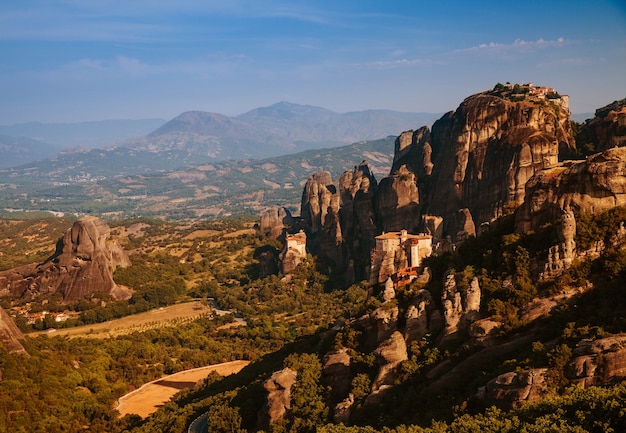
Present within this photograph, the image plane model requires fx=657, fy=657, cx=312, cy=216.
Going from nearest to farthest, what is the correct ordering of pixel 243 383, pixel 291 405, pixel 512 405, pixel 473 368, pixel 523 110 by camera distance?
pixel 512 405 → pixel 473 368 → pixel 291 405 → pixel 243 383 → pixel 523 110

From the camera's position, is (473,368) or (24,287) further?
(24,287)

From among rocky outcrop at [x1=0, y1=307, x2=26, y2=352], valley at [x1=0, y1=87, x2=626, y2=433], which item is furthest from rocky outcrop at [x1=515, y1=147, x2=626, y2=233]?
rocky outcrop at [x1=0, y1=307, x2=26, y2=352]

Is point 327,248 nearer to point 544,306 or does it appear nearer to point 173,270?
point 173,270

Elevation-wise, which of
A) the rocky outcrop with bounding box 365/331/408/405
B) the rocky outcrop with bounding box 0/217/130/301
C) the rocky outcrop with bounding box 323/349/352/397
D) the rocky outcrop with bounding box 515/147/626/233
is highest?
the rocky outcrop with bounding box 515/147/626/233

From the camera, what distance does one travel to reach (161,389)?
59.3m

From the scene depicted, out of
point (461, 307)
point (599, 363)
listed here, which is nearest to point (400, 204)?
point (461, 307)

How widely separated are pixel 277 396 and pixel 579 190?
1797cm

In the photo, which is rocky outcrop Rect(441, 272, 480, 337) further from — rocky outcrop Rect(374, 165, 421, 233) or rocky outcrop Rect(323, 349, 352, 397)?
rocky outcrop Rect(374, 165, 421, 233)

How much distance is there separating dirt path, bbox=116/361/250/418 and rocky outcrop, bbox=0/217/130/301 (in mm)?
31115

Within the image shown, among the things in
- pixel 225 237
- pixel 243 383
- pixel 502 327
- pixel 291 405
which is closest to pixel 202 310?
pixel 225 237

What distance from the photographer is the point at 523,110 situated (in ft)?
226

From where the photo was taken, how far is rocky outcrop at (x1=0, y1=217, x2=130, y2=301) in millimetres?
89312

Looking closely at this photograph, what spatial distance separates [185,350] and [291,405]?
127ft

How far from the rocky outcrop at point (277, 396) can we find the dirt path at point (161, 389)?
2094 cm
